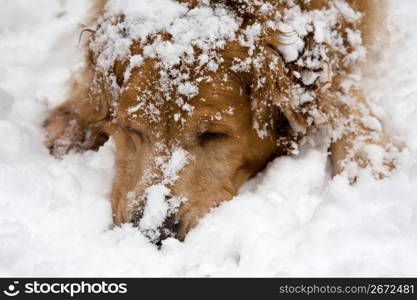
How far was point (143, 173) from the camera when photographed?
148 inches

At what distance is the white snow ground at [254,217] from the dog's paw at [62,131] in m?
0.11

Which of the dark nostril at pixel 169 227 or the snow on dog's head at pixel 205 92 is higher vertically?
the snow on dog's head at pixel 205 92

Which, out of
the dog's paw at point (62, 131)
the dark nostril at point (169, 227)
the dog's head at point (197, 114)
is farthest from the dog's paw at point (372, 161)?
the dog's paw at point (62, 131)

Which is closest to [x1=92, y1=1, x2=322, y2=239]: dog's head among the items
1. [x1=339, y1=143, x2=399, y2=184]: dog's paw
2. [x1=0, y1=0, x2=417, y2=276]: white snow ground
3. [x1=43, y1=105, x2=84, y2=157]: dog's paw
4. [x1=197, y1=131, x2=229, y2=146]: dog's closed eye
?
[x1=197, y1=131, x2=229, y2=146]: dog's closed eye

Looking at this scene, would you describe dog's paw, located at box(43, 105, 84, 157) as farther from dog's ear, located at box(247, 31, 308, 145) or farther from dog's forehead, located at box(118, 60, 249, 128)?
dog's ear, located at box(247, 31, 308, 145)

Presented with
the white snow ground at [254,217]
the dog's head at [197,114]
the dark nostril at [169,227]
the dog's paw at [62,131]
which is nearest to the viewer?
the white snow ground at [254,217]

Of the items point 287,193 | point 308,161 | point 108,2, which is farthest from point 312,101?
point 108,2

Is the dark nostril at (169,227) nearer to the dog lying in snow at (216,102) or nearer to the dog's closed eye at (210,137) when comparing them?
the dog lying in snow at (216,102)

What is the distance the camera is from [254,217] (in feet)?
11.4

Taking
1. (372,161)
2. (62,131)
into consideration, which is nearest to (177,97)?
(372,161)

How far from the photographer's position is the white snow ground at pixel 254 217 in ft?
10.1

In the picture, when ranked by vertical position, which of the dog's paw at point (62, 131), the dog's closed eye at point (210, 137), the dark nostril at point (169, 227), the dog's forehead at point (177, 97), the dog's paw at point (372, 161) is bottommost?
the dark nostril at point (169, 227)

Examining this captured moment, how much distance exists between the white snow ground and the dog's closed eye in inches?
16.7

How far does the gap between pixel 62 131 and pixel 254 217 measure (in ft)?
7.06
